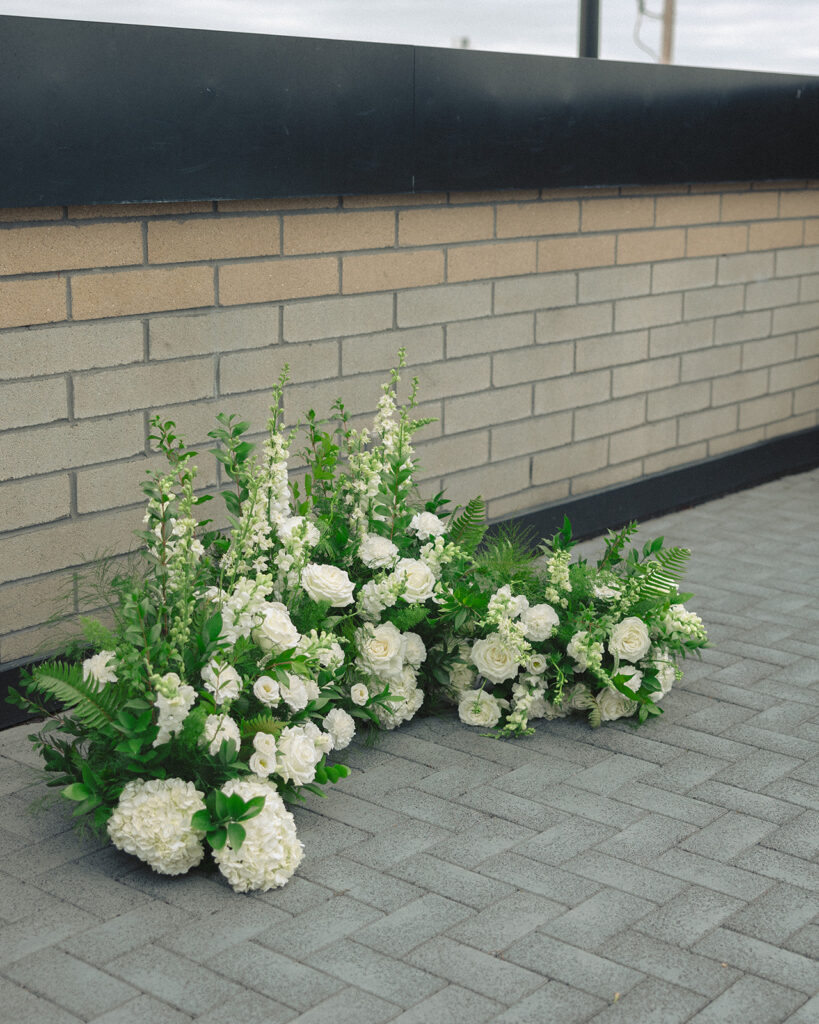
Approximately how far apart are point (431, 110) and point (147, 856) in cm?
306

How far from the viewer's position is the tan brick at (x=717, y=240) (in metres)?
6.62

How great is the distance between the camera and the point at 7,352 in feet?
12.5

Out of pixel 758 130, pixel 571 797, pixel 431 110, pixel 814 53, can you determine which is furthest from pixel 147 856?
pixel 814 53

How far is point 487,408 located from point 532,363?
35cm

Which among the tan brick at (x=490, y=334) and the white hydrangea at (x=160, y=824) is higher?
the tan brick at (x=490, y=334)

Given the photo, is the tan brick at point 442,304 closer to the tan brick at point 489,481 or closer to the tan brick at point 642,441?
the tan brick at point 489,481

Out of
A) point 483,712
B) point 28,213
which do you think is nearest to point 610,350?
point 483,712

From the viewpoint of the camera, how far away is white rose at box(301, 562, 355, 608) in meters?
3.65

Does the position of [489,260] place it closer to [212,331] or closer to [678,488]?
[212,331]

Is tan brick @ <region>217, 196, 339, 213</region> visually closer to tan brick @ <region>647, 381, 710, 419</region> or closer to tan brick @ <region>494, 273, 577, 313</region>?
tan brick @ <region>494, 273, 577, 313</region>

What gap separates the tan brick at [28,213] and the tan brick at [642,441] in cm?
325

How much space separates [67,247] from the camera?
3.91 m

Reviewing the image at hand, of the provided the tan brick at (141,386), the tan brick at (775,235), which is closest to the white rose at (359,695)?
the tan brick at (141,386)

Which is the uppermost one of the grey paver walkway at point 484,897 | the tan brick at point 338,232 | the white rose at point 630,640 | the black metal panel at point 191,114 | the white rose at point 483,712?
the black metal panel at point 191,114
